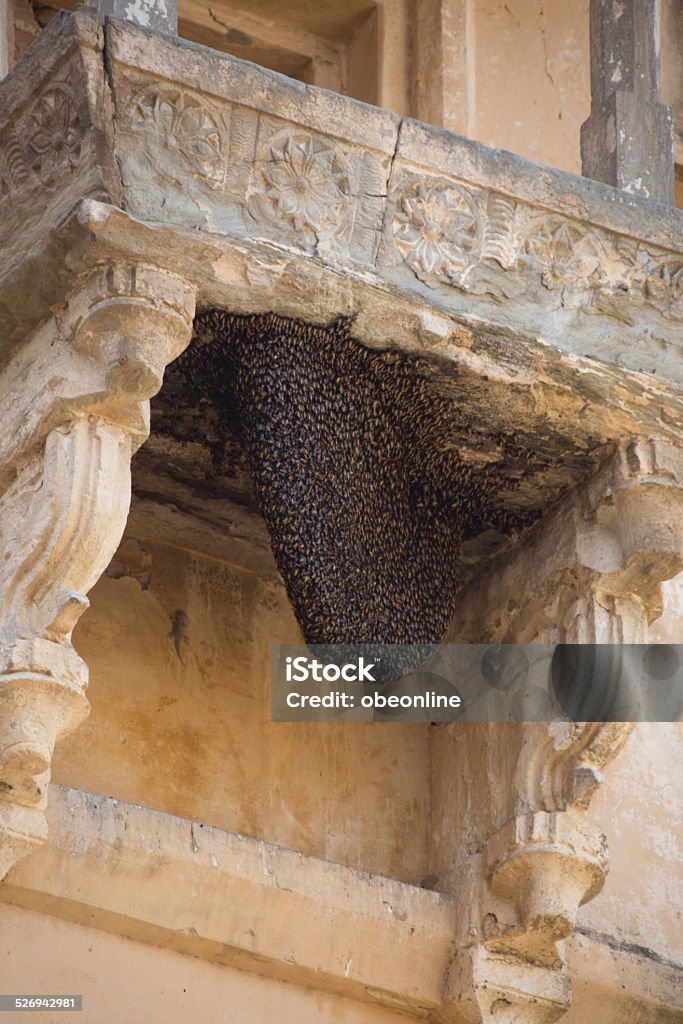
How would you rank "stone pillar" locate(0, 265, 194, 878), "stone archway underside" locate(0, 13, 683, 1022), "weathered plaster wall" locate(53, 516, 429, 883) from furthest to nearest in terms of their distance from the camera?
"weathered plaster wall" locate(53, 516, 429, 883)
"stone archway underside" locate(0, 13, 683, 1022)
"stone pillar" locate(0, 265, 194, 878)

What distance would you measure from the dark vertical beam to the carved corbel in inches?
59.0

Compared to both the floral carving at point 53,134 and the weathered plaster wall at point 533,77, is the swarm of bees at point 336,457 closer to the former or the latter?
the floral carving at point 53,134

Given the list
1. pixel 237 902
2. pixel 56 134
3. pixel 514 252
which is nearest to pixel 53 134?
pixel 56 134

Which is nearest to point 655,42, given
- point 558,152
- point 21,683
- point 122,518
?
point 558,152

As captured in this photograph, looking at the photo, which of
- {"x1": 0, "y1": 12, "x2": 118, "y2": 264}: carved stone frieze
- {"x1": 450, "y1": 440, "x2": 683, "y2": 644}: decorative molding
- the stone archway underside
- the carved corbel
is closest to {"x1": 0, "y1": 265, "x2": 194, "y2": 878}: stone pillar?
the stone archway underside

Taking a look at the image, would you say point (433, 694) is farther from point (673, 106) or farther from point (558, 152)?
point (673, 106)

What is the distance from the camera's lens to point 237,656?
7316mm

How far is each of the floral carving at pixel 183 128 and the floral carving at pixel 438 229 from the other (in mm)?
504

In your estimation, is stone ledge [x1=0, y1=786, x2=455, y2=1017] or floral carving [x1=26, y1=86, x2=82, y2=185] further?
stone ledge [x1=0, y1=786, x2=455, y2=1017]

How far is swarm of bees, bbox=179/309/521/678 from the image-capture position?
20.9 ft

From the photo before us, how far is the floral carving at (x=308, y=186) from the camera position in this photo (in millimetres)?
6289

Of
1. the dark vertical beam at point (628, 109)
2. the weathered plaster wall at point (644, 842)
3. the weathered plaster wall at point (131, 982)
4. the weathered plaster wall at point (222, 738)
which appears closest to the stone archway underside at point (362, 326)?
the weathered plaster wall at point (131, 982)

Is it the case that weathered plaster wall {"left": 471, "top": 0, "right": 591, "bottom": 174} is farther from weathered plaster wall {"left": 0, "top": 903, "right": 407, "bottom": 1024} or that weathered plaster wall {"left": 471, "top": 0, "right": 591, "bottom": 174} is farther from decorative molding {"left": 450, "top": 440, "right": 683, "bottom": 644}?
weathered plaster wall {"left": 0, "top": 903, "right": 407, "bottom": 1024}

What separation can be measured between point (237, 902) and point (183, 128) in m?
1.99
